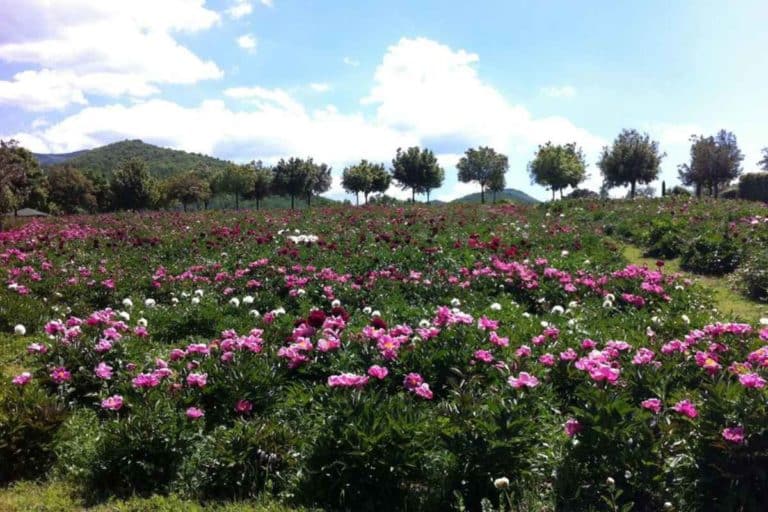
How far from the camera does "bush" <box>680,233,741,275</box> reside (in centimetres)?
1085

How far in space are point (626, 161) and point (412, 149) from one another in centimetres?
2115

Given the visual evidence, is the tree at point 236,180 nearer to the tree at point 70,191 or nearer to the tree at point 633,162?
the tree at point 70,191

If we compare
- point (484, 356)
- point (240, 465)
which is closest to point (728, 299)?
point (484, 356)

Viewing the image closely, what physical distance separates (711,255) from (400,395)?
9802 millimetres

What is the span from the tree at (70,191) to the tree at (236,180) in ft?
46.1

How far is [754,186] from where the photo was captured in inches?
1077

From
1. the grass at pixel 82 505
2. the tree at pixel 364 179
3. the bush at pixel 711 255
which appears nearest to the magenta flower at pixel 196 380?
the grass at pixel 82 505

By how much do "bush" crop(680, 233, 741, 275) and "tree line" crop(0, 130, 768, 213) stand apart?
103 feet

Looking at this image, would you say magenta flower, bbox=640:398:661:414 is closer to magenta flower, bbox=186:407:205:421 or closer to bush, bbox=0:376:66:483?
magenta flower, bbox=186:407:205:421

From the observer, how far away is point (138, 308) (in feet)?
25.0

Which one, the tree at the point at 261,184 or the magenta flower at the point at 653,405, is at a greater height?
the tree at the point at 261,184

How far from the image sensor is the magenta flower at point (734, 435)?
2.84 metres

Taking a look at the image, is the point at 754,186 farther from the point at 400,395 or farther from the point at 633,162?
the point at 400,395

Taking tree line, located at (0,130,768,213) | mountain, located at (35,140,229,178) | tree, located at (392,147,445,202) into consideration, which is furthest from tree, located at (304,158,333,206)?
mountain, located at (35,140,229,178)
